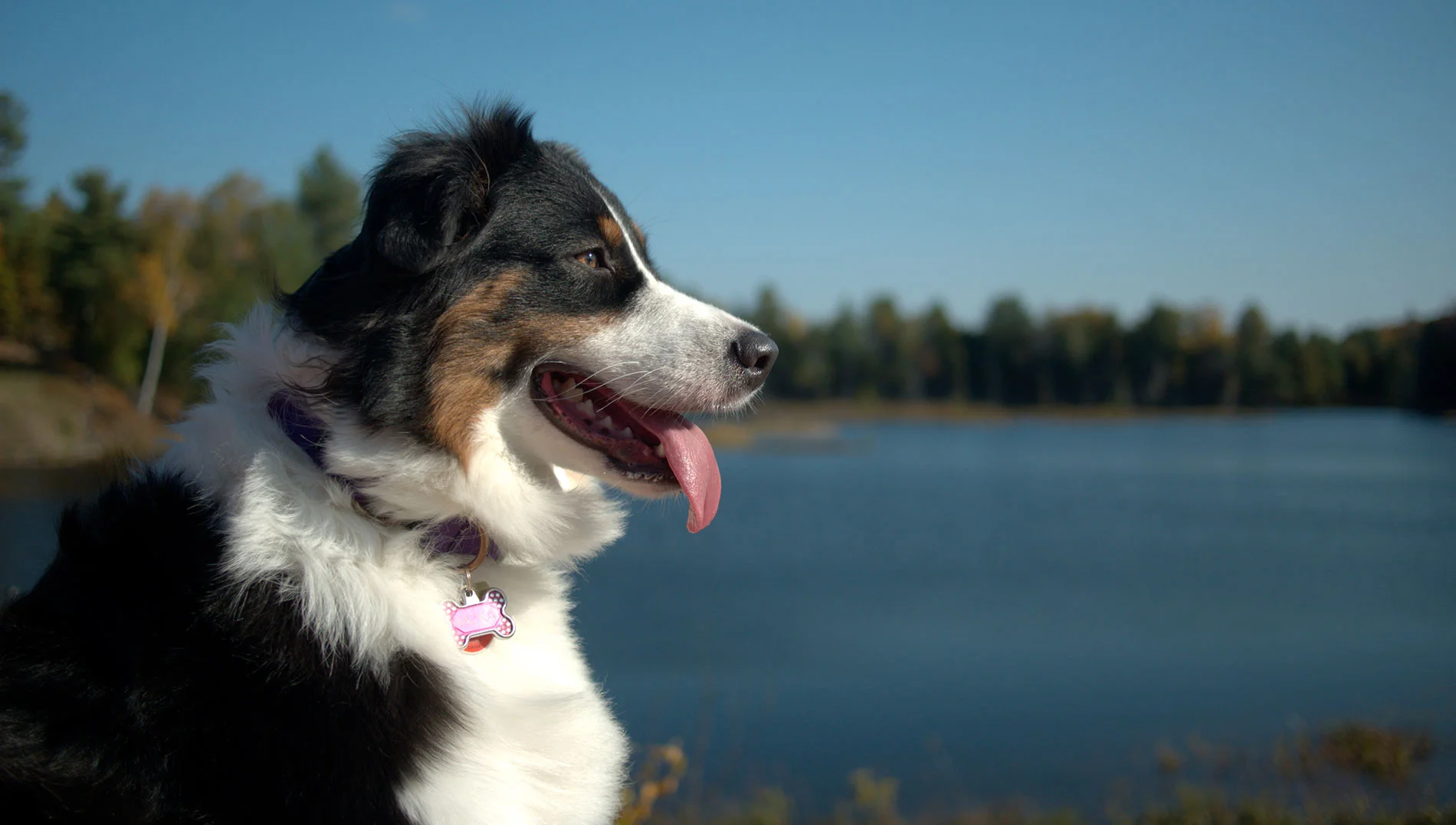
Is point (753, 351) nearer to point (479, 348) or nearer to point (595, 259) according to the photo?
point (595, 259)

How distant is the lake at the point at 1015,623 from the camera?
11.1m

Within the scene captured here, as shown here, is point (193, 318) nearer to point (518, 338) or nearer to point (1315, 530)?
point (518, 338)

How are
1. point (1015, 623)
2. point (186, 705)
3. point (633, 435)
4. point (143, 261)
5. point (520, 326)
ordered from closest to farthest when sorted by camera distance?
1. point (186, 705)
2. point (520, 326)
3. point (633, 435)
4. point (1015, 623)
5. point (143, 261)

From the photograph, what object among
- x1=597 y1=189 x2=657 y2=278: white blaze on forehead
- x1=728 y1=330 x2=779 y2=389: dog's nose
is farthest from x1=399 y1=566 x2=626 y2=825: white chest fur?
x1=597 y1=189 x2=657 y2=278: white blaze on forehead

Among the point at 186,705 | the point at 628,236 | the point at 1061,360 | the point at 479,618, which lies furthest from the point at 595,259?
the point at 1061,360

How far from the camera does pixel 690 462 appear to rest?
325 cm

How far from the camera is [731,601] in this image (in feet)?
60.2

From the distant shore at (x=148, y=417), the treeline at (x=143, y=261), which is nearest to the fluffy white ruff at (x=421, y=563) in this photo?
the distant shore at (x=148, y=417)

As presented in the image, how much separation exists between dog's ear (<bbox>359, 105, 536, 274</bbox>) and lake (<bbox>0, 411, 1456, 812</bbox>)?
4.15 ft

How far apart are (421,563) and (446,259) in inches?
36.2

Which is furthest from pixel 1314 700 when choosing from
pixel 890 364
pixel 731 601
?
pixel 890 364

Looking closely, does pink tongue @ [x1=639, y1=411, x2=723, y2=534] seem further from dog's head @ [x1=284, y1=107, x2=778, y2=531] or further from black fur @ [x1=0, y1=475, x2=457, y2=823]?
black fur @ [x1=0, y1=475, x2=457, y2=823]

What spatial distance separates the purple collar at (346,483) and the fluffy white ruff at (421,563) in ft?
0.08

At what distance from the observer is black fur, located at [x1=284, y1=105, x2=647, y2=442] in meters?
2.73
